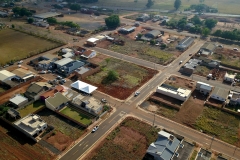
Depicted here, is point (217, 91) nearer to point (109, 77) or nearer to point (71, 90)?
point (109, 77)

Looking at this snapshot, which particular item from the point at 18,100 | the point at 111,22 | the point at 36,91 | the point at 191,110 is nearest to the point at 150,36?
the point at 111,22

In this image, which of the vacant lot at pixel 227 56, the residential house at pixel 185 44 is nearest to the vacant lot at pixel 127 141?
the vacant lot at pixel 227 56

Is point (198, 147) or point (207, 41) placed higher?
point (207, 41)

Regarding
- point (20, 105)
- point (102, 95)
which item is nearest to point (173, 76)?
point (102, 95)

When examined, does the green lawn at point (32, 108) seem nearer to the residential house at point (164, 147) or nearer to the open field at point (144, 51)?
the residential house at point (164, 147)

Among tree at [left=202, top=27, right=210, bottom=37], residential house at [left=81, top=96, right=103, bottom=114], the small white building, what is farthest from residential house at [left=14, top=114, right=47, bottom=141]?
tree at [left=202, top=27, right=210, bottom=37]

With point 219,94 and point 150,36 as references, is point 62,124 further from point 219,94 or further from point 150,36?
point 150,36
